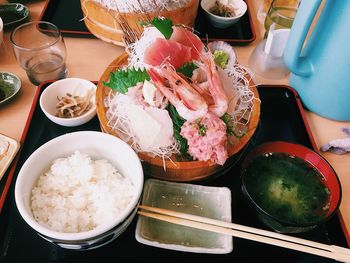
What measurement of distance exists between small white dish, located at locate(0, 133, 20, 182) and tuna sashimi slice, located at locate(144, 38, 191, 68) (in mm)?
586

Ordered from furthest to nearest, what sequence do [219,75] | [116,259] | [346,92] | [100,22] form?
[100,22] → [346,92] → [219,75] → [116,259]

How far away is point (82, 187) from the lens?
1.03 metres

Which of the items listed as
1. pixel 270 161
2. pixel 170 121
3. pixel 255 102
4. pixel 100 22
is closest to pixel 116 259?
pixel 170 121

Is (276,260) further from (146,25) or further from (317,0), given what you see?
(146,25)

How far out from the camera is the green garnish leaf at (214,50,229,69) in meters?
1.34

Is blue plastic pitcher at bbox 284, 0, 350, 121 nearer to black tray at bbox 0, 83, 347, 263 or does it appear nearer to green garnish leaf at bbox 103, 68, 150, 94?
black tray at bbox 0, 83, 347, 263

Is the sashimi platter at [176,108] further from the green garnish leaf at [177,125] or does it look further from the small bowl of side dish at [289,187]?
the small bowl of side dish at [289,187]

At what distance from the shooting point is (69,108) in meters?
1.34

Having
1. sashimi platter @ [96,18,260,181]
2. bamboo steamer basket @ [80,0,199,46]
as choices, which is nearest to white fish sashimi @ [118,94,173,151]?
sashimi platter @ [96,18,260,181]

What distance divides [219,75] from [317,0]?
16.1 inches

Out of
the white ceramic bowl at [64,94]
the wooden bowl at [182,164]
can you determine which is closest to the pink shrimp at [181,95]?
the wooden bowl at [182,164]

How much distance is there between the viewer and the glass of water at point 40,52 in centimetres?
144

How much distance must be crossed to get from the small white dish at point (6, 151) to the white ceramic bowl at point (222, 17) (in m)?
1.16

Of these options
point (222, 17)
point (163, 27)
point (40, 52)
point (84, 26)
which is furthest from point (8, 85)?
point (222, 17)
